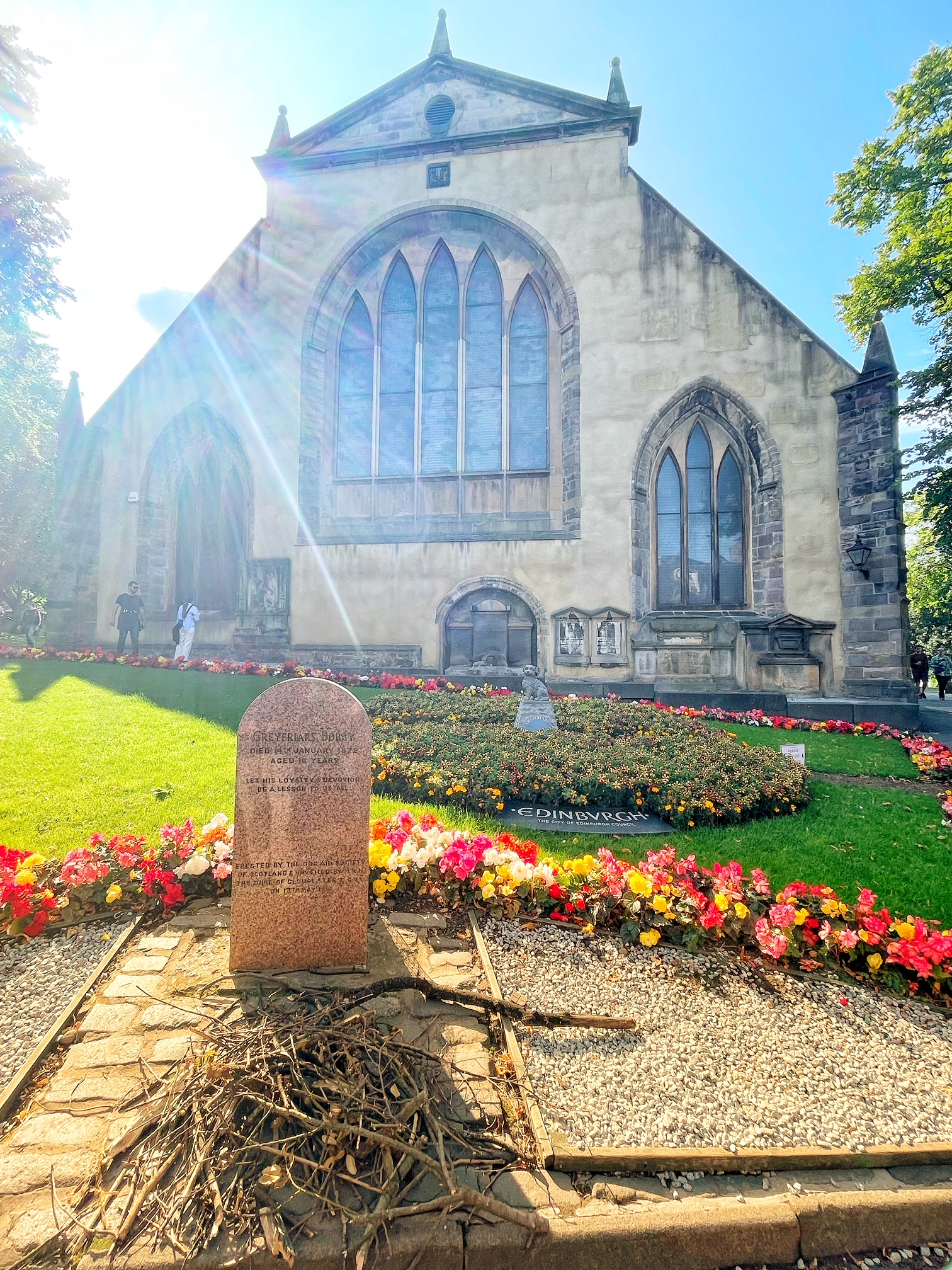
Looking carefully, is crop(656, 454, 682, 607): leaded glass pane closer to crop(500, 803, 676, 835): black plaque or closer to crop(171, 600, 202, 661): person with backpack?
crop(500, 803, 676, 835): black plaque

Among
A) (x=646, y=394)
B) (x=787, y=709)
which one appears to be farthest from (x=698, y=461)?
(x=787, y=709)

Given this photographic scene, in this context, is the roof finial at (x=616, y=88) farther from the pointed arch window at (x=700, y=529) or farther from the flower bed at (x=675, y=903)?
the flower bed at (x=675, y=903)

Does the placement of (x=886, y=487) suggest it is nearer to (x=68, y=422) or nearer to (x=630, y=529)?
(x=630, y=529)

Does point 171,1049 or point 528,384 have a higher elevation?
point 528,384

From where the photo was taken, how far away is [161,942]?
321 cm

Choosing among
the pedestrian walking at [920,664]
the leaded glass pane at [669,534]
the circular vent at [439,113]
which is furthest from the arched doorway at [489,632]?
the circular vent at [439,113]

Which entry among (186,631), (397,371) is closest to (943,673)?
(397,371)

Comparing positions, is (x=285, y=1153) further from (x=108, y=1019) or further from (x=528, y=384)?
(x=528, y=384)

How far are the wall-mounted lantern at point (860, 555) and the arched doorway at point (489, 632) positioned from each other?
7.21 meters

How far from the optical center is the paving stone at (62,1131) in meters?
1.94

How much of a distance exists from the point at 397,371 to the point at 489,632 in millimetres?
7908

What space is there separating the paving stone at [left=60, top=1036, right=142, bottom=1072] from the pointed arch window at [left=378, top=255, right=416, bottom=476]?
14.1 metres

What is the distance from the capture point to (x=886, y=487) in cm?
1173

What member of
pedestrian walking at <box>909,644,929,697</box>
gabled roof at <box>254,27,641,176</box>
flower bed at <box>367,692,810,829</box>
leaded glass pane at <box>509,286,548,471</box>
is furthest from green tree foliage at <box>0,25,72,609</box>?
pedestrian walking at <box>909,644,929,697</box>
